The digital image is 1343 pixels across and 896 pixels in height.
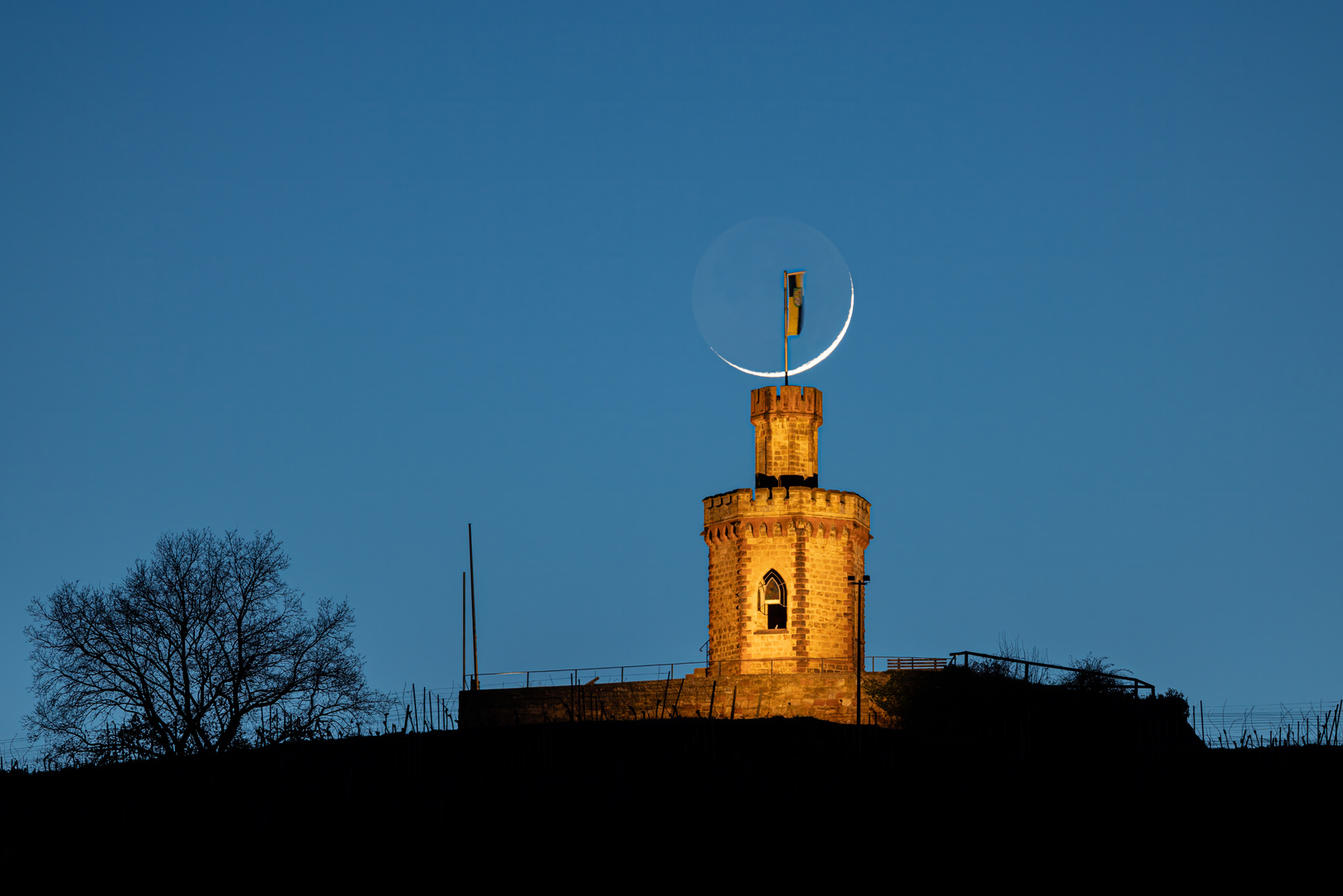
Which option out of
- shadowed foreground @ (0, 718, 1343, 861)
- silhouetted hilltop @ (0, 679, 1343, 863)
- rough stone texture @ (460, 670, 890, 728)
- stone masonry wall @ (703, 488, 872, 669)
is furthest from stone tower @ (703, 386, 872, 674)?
shadowed foreground @ (0, 718, 1343, 861)

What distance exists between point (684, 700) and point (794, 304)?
1576 cm

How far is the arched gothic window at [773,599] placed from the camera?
179 feet

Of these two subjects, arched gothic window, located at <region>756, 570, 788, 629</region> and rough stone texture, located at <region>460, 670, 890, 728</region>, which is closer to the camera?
rough stone texture, located at <region>460, 670, 890, 728</region>

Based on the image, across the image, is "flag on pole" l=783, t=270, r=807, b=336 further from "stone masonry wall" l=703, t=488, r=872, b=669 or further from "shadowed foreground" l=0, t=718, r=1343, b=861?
"shadowed foreground" l=0, t=718, r=1343, b=861

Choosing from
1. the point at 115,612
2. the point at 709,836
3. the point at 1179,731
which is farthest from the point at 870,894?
the point at 115,612

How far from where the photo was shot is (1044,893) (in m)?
29.1

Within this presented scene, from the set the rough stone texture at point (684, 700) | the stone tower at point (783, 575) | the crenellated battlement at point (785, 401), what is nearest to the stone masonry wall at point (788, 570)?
the stone tower at point (783, 575)

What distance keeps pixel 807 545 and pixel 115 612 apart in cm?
2121

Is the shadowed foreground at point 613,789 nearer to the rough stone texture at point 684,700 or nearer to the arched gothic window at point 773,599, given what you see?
the rough stone texture at point 684,700

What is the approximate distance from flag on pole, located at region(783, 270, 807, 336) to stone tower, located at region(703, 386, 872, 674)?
5981 millimetres

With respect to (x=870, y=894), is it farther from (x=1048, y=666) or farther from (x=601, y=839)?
(x=1048, y=666)

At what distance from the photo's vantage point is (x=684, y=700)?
52312 millimetres

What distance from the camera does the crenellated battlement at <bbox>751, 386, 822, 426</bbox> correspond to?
57250mm

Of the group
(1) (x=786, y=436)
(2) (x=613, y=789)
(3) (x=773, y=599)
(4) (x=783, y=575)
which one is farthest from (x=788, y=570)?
(2) (x=613, y=789)
